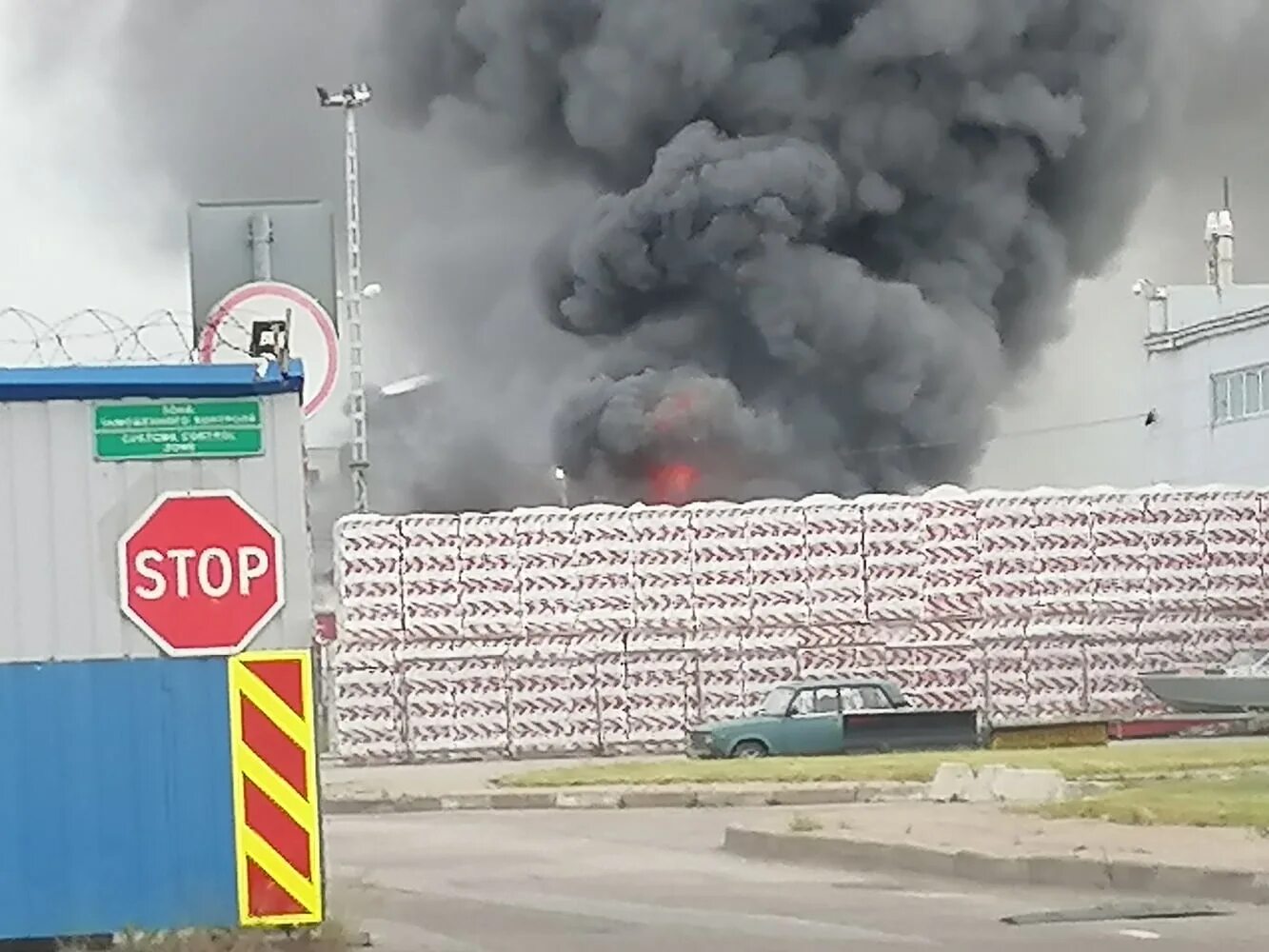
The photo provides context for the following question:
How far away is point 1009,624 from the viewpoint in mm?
31922

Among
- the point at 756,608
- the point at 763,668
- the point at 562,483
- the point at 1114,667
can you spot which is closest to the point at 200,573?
the point at 756,608

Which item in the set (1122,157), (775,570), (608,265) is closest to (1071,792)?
(775,570)

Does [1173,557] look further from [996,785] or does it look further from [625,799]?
[996,785]

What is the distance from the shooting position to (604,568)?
31234 millimetres

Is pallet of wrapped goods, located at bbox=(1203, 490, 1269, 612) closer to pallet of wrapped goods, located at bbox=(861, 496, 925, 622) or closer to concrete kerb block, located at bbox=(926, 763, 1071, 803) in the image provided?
pallet of wrapped goods, located at bbox=(861, 496, 925, 622)

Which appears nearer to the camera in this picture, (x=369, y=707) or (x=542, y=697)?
(x=369, y=707)

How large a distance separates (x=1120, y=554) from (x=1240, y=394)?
21273 millimetres

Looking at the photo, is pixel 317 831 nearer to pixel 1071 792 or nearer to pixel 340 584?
pixel 1071 792

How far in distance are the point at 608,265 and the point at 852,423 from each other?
4.85 meters

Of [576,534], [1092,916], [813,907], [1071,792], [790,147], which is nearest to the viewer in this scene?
[1092,916]

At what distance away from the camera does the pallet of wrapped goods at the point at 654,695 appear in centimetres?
3112

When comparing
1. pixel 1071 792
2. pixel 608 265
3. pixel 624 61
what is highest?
pixel 624 61

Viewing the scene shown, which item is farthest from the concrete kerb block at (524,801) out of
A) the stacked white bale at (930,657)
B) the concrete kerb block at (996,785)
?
the stacked white bale at (930,657)

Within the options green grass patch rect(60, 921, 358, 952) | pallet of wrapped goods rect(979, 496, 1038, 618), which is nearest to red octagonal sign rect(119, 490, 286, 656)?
green grass patch rect(60, 921, 358, 952)
